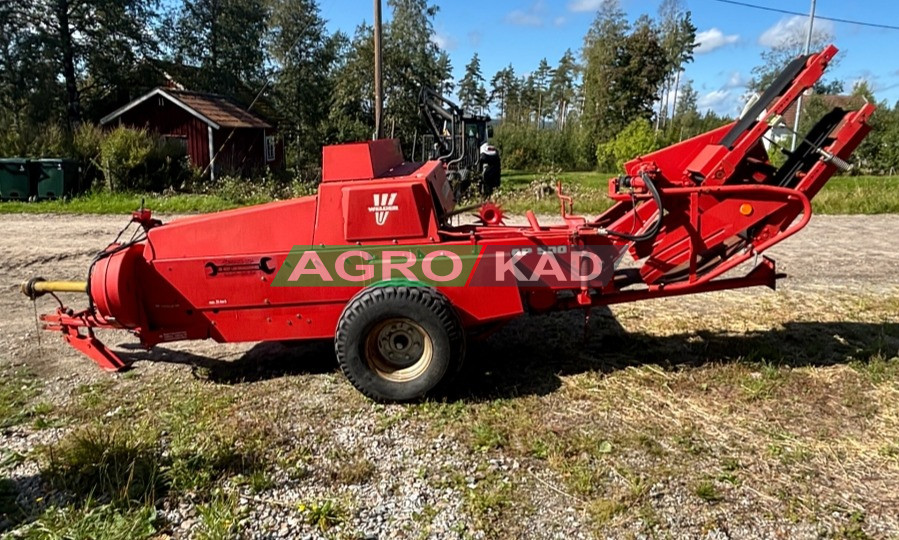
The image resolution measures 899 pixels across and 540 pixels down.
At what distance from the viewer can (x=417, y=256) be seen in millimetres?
4289

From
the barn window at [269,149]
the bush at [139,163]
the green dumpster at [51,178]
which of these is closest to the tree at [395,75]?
the barn window at [269,149]

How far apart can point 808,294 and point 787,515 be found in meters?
4.46

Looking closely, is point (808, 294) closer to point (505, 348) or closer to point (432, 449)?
point (505, 348)

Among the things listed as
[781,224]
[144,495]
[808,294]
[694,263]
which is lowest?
[144,495]

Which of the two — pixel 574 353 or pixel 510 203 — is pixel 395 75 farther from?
pixel 574 353

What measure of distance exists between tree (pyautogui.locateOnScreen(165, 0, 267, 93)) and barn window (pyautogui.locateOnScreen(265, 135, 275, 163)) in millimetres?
6278

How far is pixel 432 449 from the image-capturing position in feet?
12.2

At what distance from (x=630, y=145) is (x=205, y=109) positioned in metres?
19.6

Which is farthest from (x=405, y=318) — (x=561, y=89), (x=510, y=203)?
(x=561, y=89)

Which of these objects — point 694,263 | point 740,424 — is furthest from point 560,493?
point 694,263

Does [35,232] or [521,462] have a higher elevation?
[35,232]

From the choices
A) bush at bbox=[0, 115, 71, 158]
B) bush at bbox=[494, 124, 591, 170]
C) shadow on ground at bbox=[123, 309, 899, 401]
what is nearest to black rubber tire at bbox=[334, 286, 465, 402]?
shadow on ground at bbox=[123, 309, 899, 401]

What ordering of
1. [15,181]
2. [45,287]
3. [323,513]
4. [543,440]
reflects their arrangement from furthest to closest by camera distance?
[15,181] → [45,287] → [543,440] → [323,513]

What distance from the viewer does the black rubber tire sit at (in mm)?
4113
